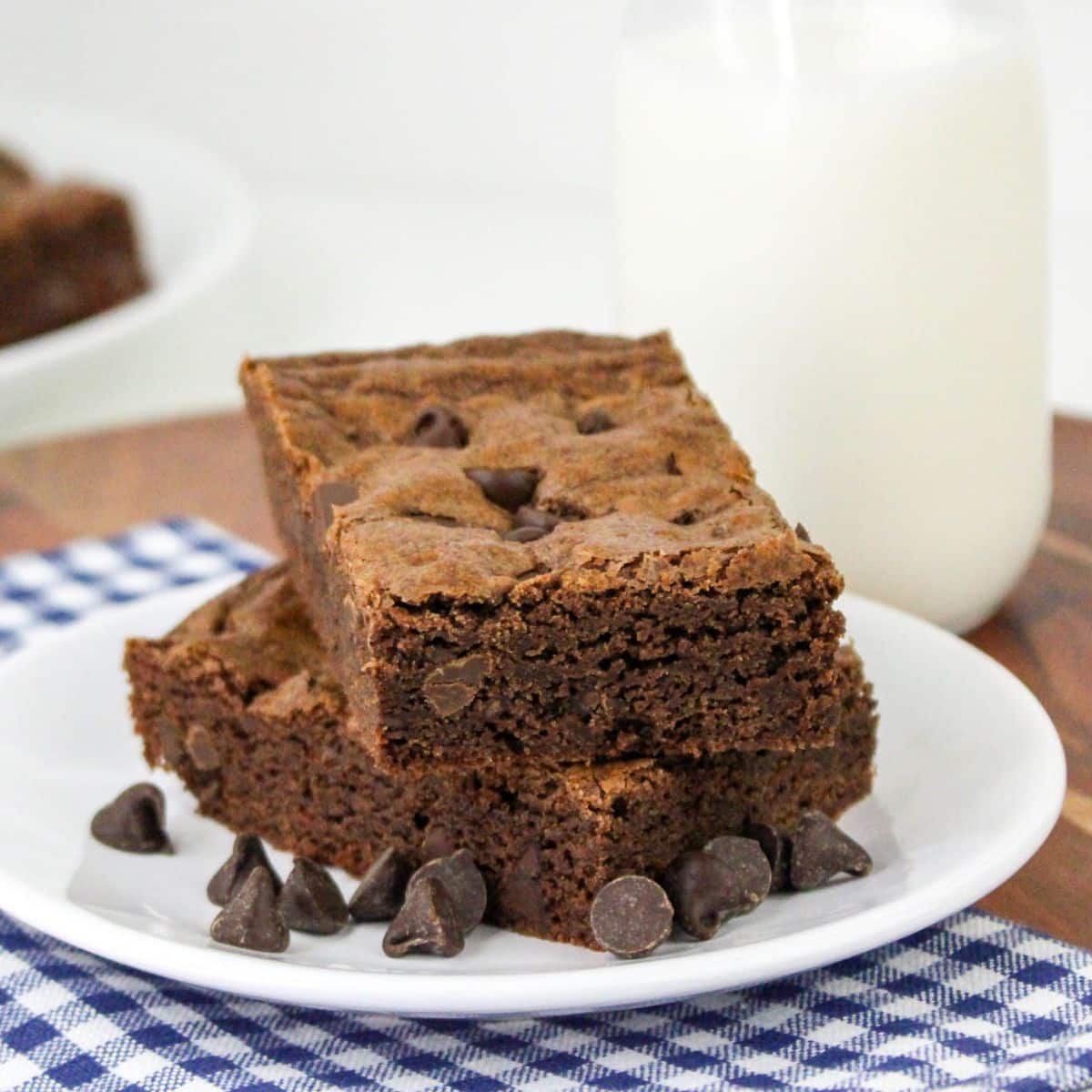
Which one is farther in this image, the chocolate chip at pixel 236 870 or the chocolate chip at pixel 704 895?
the chocolate chip at pixel 236 870

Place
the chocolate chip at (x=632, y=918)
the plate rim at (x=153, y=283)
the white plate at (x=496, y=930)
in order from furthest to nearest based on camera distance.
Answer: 1. the plate rim at (x=153, y=283)
2. the chocolate chip at (x=632, y=918)
3. the white plate at (x=496, y=930)

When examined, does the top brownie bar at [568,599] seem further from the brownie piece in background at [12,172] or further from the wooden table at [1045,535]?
the brownie piece in background at [12,172]

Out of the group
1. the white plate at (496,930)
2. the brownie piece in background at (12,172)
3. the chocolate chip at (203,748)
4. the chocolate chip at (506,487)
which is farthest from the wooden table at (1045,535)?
the brownie piece in background at (12,172)

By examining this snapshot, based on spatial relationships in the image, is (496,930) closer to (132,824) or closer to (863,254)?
(132,824)

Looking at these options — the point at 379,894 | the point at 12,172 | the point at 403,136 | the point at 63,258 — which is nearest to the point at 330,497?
the point at 379,894

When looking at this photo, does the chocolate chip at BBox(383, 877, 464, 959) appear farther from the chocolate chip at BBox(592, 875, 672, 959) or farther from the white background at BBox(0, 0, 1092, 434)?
the white background at BBox(0, 0, 1092, 434)

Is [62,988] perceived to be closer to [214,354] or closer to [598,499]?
[598,499]

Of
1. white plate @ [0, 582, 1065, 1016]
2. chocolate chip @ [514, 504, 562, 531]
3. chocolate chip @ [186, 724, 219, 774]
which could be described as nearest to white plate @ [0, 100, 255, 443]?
white plate @ [0, 582, 1065, 1016]
